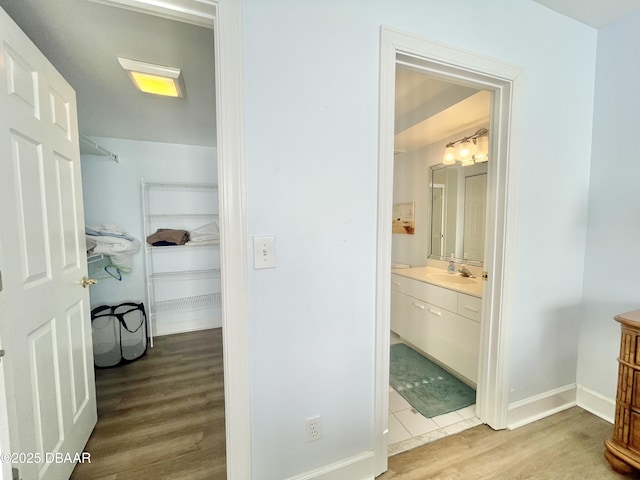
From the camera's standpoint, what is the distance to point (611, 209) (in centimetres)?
169

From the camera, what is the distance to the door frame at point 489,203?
4.07ft

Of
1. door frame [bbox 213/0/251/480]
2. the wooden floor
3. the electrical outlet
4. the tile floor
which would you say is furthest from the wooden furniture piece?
the wooden floor

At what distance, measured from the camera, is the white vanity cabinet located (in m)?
2.01

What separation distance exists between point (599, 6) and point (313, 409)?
269 cm

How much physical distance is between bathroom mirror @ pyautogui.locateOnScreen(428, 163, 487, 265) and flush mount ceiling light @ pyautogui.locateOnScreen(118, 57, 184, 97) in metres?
2.54

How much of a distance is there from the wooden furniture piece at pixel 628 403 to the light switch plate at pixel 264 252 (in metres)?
1.70

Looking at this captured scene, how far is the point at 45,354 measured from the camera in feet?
3.80

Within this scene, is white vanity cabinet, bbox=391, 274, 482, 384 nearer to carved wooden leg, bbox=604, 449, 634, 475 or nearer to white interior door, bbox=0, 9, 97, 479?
carved wooden leg, bbox=604, 449, 634, 475

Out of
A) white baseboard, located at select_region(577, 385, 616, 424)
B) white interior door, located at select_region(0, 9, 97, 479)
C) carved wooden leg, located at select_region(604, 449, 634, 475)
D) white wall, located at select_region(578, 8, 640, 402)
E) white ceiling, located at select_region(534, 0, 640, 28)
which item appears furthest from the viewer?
white baseboard, located at select_region(577, 385, 616, 424)

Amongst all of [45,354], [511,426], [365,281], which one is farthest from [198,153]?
[511,426]

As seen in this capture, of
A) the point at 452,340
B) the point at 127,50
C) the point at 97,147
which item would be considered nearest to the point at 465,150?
the point at 452,340

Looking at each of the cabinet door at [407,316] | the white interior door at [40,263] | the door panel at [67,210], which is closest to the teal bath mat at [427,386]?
the cabinet door at [407,316]

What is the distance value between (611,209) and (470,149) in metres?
1.08

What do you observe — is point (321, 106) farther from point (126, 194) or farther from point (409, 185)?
point (126, 194)
